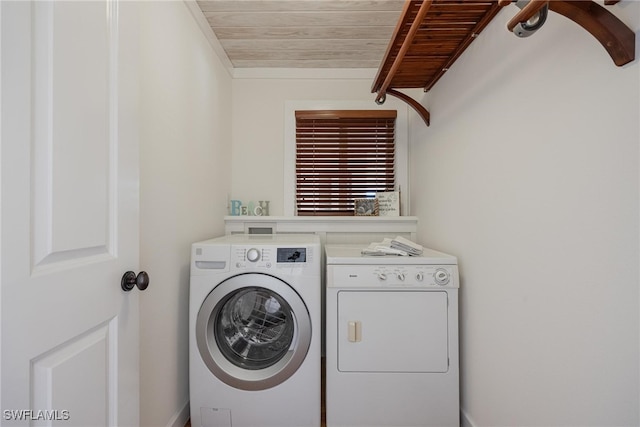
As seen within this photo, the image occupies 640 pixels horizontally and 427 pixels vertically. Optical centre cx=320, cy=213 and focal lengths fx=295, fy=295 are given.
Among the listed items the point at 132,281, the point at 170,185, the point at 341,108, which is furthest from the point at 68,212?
the point at 341,108

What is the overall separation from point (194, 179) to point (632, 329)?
1.87 meters

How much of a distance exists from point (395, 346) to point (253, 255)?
86 centimetres

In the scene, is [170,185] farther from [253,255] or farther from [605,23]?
[605,23]

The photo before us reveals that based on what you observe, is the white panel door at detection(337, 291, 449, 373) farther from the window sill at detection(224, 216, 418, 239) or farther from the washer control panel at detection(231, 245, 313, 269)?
the window sill at detection(224, 216, 418, 239)

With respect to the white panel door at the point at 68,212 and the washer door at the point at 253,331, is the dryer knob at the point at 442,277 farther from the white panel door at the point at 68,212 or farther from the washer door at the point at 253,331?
the white panel door at the point at 68,212

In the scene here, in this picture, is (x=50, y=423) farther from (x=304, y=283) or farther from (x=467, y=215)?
(x=467, y=215)

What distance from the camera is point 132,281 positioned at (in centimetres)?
90

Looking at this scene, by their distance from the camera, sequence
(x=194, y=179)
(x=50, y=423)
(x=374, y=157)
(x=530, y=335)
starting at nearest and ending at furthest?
(x=50, y=423) → (x=530, y=335) → (x=194, y=179) → (x=374, y=157)

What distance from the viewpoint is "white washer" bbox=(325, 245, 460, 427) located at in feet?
4.90

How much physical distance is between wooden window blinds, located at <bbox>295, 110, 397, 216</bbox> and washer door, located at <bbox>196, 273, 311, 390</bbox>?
100 centimetres

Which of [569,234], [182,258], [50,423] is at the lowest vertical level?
[50,423]

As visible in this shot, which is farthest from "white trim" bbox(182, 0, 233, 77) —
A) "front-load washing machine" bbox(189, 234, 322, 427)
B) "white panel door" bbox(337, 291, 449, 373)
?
"white panel door" bbox(337, 291, 449, 373)

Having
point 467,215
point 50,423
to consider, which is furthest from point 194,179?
point 467,215

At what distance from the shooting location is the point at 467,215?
149 cm
